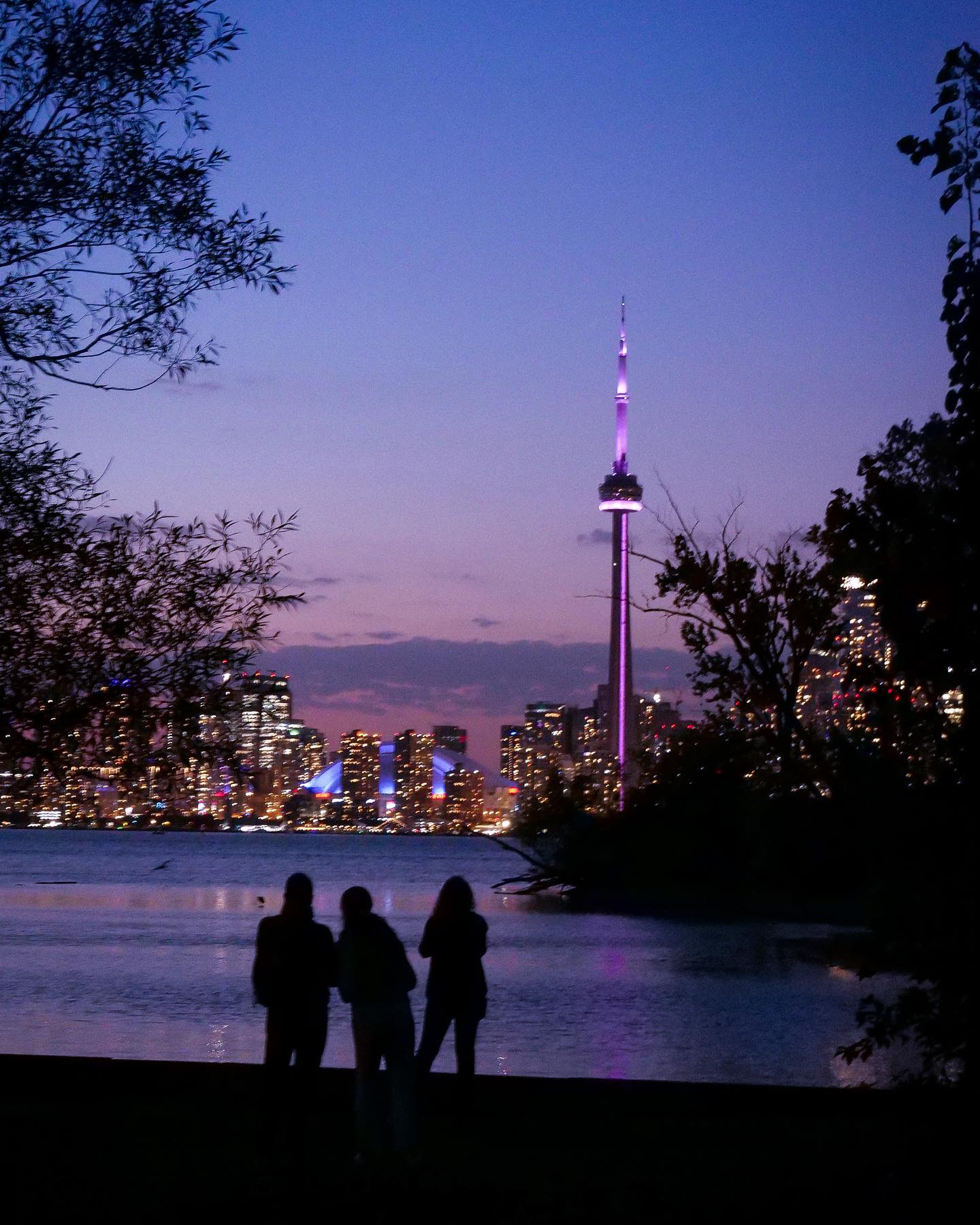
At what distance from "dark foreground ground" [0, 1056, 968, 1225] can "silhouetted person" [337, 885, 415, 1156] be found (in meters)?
0.28

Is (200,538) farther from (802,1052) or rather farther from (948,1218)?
(802,1052)

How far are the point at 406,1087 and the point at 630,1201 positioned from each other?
1.50 metres

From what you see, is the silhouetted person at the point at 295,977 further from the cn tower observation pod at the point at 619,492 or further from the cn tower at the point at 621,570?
the cn tower observation pod at the point at 619,492

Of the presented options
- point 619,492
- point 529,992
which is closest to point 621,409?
point 619,492

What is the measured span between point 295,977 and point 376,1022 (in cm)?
56

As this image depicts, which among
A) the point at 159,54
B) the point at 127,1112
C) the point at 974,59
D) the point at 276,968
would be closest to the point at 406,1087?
the point at 276,968

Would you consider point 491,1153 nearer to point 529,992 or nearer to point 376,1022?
point 376,1022

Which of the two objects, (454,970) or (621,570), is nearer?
(454,970)

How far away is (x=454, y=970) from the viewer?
1091cm

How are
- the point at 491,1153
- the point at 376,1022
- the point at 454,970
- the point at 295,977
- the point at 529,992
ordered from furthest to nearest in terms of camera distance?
the point at 529,992
the point at 454,970
the point at 491,1153
the point at 295,977
the point at 376,1022

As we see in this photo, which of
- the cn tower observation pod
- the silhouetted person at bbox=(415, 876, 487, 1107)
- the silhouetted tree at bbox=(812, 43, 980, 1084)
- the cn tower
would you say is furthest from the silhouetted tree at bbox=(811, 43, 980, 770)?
the cn tower observation pod

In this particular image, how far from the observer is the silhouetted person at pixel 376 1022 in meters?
8.81

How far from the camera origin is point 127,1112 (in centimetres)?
1064

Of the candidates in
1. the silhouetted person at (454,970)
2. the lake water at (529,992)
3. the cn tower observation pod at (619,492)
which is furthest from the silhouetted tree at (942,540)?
the cn tower observation pod at (619,492)
